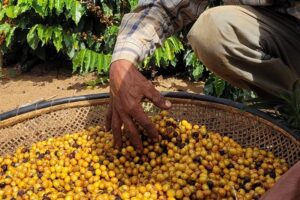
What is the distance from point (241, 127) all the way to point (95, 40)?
2445 millimetres

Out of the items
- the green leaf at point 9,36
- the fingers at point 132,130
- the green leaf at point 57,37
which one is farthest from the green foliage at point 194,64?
the fingers at point 132,130

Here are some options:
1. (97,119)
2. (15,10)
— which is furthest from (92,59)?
(97,119)

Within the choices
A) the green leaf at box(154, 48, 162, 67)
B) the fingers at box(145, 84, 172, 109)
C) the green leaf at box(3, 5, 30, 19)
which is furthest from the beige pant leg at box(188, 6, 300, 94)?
the green leaf at box(3, 5, 30, 19)

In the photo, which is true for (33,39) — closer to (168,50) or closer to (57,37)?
(57,37)

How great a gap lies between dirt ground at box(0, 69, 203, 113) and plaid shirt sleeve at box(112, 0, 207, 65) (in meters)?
1.95

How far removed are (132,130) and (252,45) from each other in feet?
2.70

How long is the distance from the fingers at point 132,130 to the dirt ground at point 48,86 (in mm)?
2043

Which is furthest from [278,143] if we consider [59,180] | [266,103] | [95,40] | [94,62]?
[95,40]

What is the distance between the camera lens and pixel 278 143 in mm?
2383

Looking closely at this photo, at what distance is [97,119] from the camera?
9.44 ft

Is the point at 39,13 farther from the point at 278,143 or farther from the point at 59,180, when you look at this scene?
the point at 278,143

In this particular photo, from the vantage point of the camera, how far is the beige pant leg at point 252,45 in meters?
2.42

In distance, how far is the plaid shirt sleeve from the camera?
7.43ft

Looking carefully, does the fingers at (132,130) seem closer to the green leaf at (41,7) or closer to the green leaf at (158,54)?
the green leaf at (158,54)
